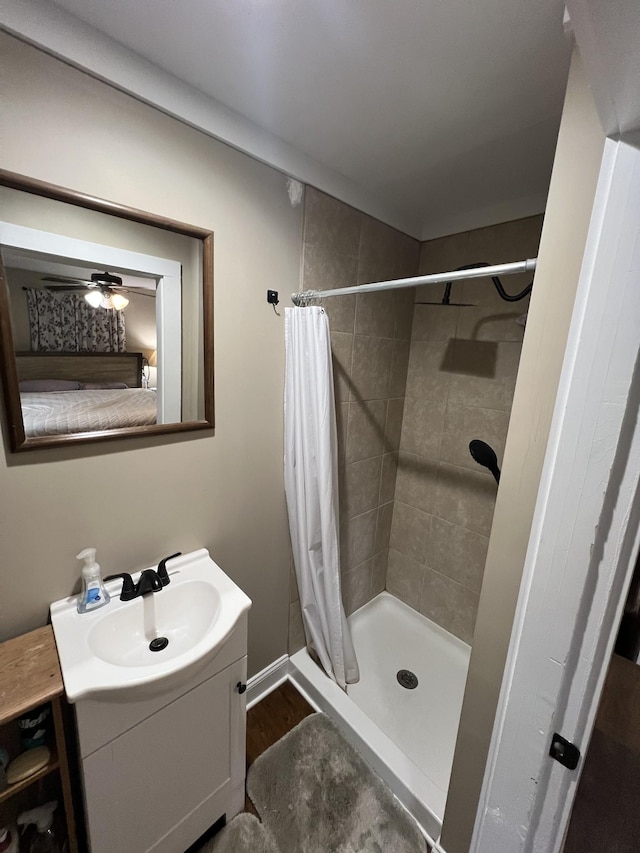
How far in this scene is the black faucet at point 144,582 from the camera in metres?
1.07

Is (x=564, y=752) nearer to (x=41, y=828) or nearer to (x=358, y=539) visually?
(x=41, y=828)

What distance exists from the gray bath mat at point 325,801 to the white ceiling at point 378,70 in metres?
2.31

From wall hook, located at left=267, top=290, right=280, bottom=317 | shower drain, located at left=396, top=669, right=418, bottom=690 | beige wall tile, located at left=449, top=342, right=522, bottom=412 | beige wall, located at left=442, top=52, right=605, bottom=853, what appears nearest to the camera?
beige wall, located at left=442, top=52, right=605, bottom=853

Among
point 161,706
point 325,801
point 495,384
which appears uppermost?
point 495,384

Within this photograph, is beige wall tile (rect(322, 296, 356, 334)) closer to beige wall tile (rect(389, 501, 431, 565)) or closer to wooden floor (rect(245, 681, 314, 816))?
beige wall tile (rect(389, 501, 431, 565))

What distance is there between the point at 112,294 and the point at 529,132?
1463 millimetres

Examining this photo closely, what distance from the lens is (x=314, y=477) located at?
1477 millimetres

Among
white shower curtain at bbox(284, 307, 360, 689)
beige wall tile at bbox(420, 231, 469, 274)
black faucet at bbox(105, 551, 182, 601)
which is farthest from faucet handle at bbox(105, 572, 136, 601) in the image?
beige wall tile at bbox(420, 231, 469, 274)

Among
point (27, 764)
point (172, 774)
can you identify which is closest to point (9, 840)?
point (27, 764)

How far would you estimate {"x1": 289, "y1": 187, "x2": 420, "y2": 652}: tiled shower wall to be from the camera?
4.90 ft

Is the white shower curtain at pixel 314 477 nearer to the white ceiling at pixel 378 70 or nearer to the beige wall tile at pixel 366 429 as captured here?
the beige wall tile at pixel 366 429

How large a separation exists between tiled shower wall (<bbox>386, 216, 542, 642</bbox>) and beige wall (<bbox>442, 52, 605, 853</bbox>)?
99 centimetres

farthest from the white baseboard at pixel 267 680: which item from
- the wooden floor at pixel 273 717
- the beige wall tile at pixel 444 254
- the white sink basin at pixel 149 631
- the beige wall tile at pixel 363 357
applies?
the beige wall tile at pixel 444 254

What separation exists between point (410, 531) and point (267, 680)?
1.11m
